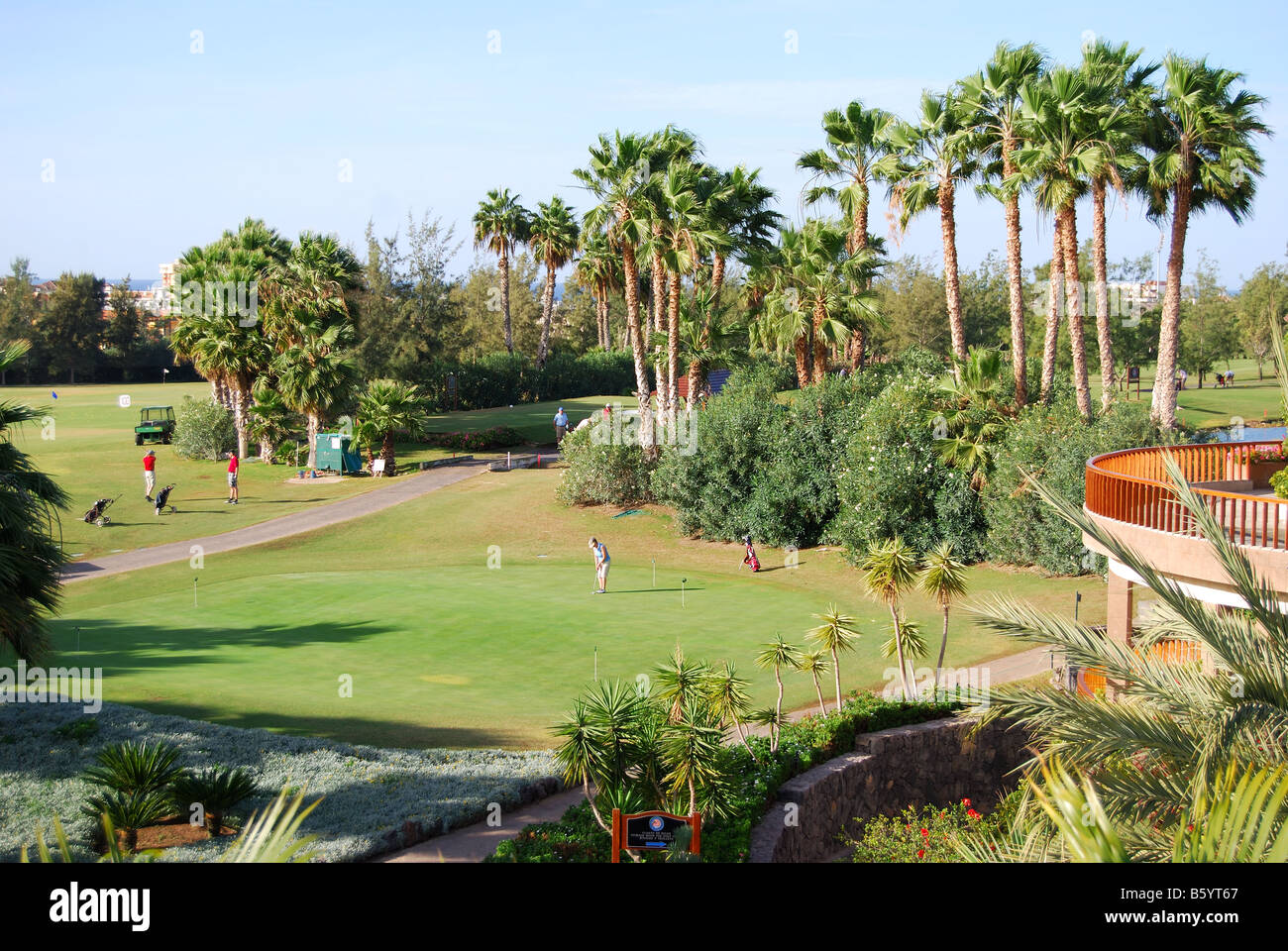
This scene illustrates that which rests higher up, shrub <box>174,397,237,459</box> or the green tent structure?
shrub <box>174,397,237,459</box>

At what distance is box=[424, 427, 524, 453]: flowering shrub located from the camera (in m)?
51.1

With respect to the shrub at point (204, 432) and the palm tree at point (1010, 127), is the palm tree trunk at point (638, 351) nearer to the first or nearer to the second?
the palm tree at point (1010, 127)

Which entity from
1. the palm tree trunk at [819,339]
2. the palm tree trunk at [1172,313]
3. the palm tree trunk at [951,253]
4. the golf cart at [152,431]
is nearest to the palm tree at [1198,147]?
the palm tree trunk at [1172,313]

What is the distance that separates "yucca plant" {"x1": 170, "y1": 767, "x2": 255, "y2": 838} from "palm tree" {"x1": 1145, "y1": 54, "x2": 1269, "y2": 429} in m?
28.2

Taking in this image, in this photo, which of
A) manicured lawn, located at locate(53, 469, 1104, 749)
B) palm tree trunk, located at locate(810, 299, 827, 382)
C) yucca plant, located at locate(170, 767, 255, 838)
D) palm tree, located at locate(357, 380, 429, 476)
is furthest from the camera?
palm tree, located at locate(357, 380, 429, 476)

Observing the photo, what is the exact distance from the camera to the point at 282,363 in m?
45.3

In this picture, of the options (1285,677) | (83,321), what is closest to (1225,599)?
(1285,677)

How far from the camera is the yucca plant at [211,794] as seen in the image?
1182 centimetres

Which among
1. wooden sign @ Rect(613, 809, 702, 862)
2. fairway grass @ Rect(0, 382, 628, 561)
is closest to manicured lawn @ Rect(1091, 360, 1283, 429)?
fairway grass @ Rect(0, 382, 628, 561)

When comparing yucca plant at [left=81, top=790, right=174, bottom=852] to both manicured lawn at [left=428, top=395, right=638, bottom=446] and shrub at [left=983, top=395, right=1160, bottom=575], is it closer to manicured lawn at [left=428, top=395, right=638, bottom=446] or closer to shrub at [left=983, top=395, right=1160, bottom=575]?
shrub at [left=983, top=395, right=1160, bottom=575]

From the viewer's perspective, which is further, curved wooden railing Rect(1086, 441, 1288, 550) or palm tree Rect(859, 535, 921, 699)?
palm tree Rect(859, 535, 921, 699)

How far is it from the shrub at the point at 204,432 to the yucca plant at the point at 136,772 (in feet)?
122

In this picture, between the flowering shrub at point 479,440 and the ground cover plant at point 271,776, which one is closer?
the ground cover plant at point 271,776
